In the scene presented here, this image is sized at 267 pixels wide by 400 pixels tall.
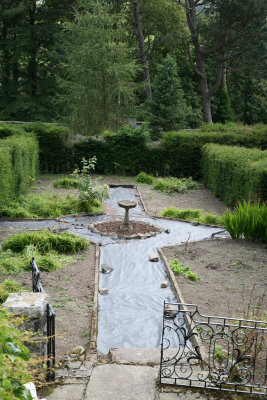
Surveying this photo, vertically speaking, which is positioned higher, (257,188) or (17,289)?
(257,188)

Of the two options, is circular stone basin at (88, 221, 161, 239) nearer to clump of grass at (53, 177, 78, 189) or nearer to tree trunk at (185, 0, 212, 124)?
clump of grass at (53, 177, 78, 189)

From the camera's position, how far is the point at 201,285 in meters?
7.20

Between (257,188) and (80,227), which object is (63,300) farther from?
(257,188)

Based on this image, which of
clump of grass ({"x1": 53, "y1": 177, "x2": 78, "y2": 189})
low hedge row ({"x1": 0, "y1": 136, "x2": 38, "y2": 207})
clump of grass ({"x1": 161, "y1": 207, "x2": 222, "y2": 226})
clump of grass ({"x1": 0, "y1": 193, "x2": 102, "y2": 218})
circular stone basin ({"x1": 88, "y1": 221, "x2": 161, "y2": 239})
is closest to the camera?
circular stone basin ({"x1": 88, "y1": 221, "x2": 161, "y2": 239})

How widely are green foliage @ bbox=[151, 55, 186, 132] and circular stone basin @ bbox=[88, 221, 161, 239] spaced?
13080 millimetres

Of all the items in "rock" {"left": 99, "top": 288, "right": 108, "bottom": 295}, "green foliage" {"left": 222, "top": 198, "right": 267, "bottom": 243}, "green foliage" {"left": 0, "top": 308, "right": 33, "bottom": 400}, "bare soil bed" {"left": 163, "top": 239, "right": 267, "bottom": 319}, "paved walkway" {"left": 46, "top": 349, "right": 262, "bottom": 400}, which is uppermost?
"green foliage" {"left": 0, "top": 308, "right": 33, "bottom": 400}

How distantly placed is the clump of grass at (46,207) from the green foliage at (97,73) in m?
11.6

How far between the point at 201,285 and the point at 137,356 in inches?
99.2

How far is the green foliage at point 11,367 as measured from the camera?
82.2 inches

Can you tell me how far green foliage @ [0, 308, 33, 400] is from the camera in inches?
82.2

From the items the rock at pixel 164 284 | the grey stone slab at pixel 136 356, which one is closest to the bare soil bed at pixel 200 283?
the rock at pixel 164 284

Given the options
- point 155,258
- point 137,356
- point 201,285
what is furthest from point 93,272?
point 137,356

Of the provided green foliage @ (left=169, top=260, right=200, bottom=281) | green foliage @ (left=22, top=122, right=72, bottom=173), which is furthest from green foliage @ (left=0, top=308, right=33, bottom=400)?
green foliage @ (left=22, top=122, right=72, bottom=173)

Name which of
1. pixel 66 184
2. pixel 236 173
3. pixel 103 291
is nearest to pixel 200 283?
pixel 103 291
